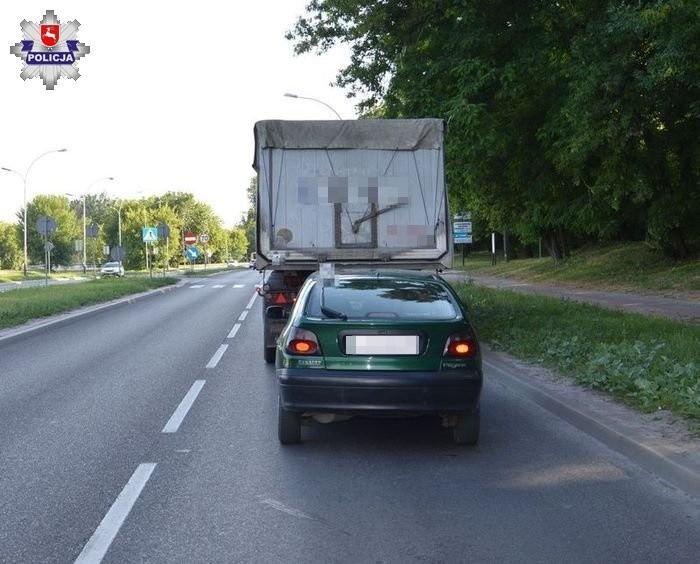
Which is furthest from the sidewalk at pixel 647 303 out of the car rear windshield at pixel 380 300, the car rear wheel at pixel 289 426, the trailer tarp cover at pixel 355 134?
the car rear wheel at pixel 289 426

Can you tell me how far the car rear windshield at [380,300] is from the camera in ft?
20.2

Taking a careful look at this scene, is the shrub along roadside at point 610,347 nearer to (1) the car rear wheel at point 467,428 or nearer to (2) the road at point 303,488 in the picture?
(2) the road at point 303,488

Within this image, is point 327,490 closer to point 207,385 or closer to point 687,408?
point 687,408

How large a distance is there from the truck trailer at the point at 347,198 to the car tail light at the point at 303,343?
12.6 ft

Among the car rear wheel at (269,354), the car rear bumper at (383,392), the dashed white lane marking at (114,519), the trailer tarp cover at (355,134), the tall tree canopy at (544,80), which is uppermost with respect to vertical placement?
the tall tree canopy at (544,80)

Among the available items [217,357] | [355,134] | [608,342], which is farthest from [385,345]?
[217,357]

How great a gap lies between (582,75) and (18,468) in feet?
41.1

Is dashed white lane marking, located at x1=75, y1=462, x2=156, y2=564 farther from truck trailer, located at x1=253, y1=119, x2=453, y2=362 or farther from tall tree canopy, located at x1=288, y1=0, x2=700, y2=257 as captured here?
tall tree canopy, located at x1=288, y1=0, x2=700, y2=257

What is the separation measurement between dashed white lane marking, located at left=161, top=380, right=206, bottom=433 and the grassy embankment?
4155mm

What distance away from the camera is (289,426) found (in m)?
6.23

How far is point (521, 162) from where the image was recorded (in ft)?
72.1

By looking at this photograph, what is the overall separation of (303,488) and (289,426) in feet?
3.74

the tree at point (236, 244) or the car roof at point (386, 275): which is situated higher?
the tree at point (236, 244)

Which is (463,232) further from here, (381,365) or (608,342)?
(381,365)
